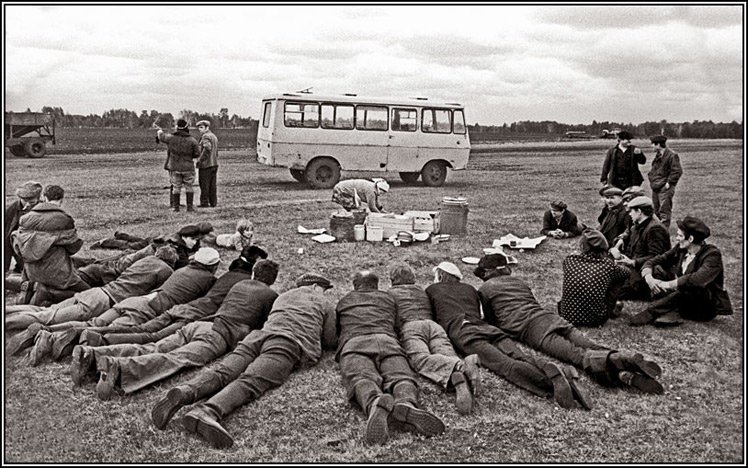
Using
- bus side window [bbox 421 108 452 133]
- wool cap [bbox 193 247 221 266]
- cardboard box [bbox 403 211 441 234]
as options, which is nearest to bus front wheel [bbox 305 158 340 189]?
bus side window [bbox 421 108 452 133]

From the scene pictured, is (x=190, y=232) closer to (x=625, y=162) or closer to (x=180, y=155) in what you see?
(x=180, y=155)

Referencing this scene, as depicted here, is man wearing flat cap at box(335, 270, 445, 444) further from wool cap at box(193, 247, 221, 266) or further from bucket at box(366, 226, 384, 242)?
bucket at box(366, 226, 384, 242)

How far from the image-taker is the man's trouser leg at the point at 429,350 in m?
4.94

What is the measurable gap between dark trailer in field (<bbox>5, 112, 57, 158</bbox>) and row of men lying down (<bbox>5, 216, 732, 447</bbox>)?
19350mm

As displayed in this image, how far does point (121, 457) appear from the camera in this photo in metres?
3.97

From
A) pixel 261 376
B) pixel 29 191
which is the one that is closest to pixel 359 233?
pixel 29 191

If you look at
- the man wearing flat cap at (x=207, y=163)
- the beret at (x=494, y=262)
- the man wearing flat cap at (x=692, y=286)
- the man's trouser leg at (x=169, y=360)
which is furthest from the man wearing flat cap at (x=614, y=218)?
the man wearing flat cap at (x=207, y=163)

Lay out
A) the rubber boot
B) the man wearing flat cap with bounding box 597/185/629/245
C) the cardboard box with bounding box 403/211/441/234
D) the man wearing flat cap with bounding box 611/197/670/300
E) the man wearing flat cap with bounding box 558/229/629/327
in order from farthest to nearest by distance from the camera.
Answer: the rubber boot
the cardboard box with bounding box 403/211/441/234
the man wearing flat cap with bounding box 597/185/629/245
the man wearing flat cap with bounding box 611/197/670/300
the man wearing flat cap with bounding box 558/229/629/327

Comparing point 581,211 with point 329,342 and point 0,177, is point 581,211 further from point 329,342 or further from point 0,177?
→ point 0,177

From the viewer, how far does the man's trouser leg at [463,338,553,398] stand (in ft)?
15.9

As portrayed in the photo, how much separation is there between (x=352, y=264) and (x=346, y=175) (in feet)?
42.2

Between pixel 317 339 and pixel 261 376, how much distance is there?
760 millimetres

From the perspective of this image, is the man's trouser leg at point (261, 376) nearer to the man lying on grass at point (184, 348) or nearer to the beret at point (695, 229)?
the man lying on grass at point (184, 348)

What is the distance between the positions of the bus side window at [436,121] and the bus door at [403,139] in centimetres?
26
